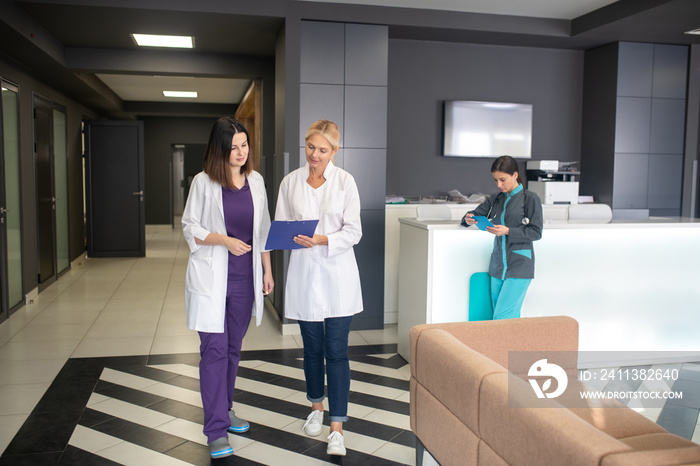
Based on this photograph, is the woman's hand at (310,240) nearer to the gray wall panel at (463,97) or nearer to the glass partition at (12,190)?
the gray wall panel at (463,97)

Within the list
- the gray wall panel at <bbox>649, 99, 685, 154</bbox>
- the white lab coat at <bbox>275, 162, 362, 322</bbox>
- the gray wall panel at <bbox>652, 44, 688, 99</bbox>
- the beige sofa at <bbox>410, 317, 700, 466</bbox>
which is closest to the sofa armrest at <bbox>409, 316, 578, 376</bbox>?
the beige sofa at <bbox>410, 317, 700, 466</bbox>

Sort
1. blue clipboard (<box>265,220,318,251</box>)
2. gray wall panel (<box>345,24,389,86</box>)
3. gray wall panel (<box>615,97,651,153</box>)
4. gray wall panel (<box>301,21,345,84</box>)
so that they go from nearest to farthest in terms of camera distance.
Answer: blue clipboard (<box>265,220,318,251</box>) → gray wall panel (<box>301,21,345,84</box>) → gray wall panel (<box>345,24,389,86</box>) → gray wall panel (<box>615,97,651,153</box>)

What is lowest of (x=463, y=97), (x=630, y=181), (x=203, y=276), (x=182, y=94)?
(x=203, y=276)

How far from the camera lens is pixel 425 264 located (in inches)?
168

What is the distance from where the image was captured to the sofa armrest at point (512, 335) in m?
2.73

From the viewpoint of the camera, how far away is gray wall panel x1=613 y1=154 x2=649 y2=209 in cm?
685

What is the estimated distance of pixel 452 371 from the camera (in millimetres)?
2238

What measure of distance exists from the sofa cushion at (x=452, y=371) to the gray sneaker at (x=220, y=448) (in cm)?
112

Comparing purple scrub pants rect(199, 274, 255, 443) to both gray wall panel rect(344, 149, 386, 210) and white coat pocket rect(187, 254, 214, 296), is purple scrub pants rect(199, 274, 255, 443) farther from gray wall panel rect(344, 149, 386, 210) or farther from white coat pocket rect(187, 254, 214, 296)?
gray wall panel rect(344, 149, 386, 210)

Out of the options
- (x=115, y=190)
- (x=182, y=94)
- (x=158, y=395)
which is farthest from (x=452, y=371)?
(x=182, y=94)

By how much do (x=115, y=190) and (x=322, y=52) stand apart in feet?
21.6

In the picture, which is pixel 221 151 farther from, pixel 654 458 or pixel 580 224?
pixel 580 224

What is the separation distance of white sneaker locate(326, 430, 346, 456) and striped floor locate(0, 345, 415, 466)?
4 centimetres

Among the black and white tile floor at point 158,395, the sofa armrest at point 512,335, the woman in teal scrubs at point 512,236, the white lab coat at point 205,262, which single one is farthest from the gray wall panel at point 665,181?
the white lab coat at point 205,262
